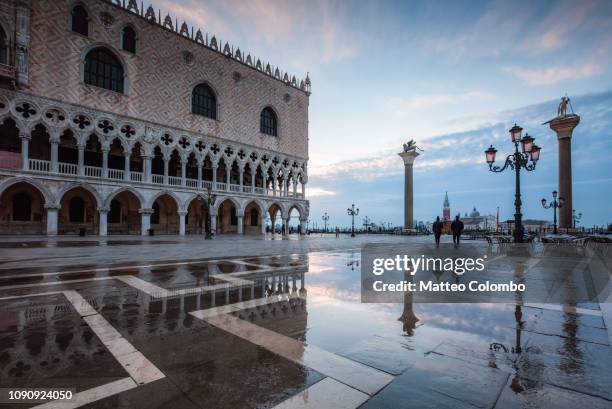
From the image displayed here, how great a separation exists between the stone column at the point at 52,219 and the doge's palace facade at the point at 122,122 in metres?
0.07

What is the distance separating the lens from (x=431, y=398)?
198 cm

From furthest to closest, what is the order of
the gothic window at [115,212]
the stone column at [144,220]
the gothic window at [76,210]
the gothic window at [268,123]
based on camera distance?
1. the gothic window at [268,123]
2. the gothic window at [115,212]
3. the stone column at [144,220]
4. the gothic window at [76,210]

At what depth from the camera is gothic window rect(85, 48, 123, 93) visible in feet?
82.0

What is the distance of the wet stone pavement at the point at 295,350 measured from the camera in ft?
6.61

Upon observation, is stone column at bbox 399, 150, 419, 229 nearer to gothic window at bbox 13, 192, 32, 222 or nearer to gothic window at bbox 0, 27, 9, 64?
gothic window at bbox 13, 192, 32, 222

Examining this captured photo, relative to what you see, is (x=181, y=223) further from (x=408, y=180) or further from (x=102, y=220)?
(x=408, y=180)

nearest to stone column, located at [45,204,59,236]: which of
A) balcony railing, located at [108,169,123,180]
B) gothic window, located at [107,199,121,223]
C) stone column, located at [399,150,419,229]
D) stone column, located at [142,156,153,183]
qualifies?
balcony railing, located at [108,169,123,180]

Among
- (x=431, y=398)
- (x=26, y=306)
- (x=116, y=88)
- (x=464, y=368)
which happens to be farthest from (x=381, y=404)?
(x=116, y=88)

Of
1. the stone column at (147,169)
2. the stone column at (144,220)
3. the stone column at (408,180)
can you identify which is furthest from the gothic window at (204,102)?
the stone column at (408,180)

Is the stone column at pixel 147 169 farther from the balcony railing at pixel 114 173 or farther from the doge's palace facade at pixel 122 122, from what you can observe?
the balcony railing at pixel 114 173

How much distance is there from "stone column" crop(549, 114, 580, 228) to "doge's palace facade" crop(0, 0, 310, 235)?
26680 millimetres

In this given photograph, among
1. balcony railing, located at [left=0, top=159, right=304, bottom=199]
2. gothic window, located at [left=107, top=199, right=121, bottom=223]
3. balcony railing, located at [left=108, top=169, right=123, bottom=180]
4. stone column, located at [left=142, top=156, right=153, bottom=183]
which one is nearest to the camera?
balcony railing, located at [left=0, top=159, right=304, bottom=199]

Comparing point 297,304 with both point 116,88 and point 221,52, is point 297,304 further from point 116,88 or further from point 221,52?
point 221,52

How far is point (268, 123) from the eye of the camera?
3866 centimetres
